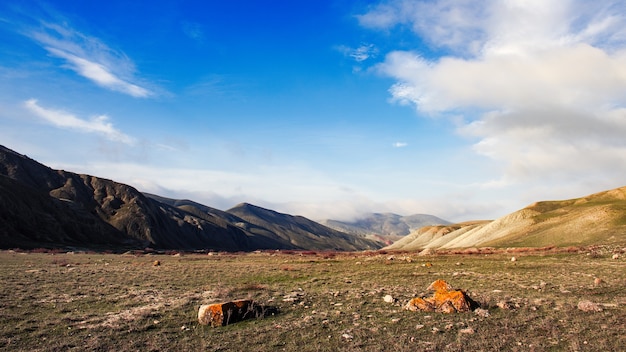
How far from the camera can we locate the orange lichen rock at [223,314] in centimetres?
1421

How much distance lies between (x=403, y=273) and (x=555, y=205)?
9515 cm

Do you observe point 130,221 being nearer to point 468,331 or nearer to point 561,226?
point 561,226

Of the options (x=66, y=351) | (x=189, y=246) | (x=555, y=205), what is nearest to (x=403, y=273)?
(x=66, y=351)

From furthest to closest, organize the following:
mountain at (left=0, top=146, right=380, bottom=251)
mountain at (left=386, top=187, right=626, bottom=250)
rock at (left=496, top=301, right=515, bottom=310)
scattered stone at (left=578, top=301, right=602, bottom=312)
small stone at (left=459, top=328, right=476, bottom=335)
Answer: mountain at (left=0, top=146, right=380, bottom=251) → mountain at (left=386, top=187, right=626, bottom=250) → rock at (left=496, top=301, right=515, bottom=310) → scattered stone at (left=578, top=301, right=602, bottom=312) → small stone at (left=459, top=328, right=476, bottom=335)

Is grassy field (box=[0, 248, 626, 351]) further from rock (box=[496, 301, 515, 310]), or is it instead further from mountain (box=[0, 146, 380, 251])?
mountain (box=[0, 146, 380, 251])

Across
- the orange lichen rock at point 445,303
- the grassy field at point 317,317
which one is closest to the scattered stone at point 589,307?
the grassy field at point 317,317

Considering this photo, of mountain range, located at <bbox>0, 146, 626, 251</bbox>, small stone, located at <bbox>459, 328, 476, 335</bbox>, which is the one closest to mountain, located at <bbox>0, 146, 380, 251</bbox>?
mountain range, located at <bbox>0, 146, 626, 251</bbox>

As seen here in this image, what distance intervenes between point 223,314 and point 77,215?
136066mm

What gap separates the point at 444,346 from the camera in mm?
11609

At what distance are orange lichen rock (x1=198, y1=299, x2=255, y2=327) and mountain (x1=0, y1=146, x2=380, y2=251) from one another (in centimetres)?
8603

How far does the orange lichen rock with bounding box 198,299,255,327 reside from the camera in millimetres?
14211

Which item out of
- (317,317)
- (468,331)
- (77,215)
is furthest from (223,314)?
(77,215)

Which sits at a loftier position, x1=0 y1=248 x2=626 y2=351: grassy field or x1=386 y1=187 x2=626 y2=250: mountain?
x1=386 y1=187 x2=626 y2=250: mountain

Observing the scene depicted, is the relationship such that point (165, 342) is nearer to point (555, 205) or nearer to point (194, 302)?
point (194, 302)
